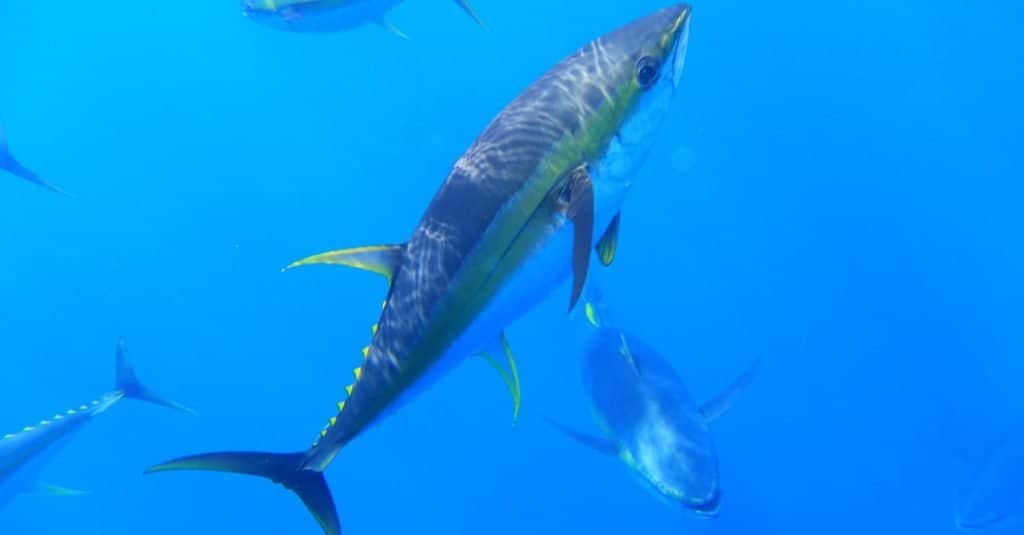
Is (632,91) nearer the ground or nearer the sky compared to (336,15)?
nearer the sky

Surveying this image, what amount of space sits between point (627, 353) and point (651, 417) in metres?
0.54

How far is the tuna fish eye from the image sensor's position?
6.31 ft

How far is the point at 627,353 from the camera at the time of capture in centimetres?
480

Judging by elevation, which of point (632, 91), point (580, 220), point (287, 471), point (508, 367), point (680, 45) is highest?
point (680, 45)

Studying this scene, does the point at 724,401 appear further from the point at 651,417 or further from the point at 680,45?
the point at 680,45

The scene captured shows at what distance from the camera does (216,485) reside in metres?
12.7

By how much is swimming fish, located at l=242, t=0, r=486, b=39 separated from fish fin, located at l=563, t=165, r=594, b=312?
11.2 feet

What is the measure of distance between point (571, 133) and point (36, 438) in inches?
213

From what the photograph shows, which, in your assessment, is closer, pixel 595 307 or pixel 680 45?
pixel 680 45

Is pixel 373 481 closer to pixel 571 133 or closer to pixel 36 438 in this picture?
pixel 36 438

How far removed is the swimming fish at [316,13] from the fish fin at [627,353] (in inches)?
89.7

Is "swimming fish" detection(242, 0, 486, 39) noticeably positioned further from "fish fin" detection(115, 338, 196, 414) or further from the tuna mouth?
the tuna mouth

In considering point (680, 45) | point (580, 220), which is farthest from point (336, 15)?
point (580, 220)

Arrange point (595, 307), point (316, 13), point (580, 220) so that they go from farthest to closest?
point (595, 307)
point (316, 13)
point (580, 220)
